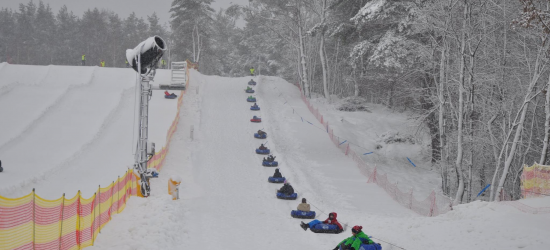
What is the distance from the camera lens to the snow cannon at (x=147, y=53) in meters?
16.4

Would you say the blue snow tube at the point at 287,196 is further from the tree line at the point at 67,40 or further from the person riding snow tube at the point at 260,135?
the tree line at the point at 67,40

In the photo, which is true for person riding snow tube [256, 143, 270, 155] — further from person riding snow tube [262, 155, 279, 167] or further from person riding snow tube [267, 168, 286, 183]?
person riding snow tube [267, 168, 286, 183]

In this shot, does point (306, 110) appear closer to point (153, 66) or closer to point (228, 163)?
point (228, 163)

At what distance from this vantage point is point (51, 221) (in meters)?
8.11

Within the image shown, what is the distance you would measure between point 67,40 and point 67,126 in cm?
6417

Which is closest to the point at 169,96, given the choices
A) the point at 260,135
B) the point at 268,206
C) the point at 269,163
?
the point at 260,135

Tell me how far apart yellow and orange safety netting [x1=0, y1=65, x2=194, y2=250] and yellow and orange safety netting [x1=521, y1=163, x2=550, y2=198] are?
1356 cm

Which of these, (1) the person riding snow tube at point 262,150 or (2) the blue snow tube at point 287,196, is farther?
(1) the person riding snow tube at point 262,150

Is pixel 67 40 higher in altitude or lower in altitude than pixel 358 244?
higher

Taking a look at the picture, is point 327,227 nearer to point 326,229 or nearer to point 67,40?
point 326,229

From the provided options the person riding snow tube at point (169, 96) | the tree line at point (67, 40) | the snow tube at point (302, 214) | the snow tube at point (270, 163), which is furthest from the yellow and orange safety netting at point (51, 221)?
the tree line at point (67, 40)

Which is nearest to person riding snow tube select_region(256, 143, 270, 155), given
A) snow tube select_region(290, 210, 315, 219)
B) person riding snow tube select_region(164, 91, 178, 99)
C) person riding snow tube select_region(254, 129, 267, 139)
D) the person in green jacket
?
person riding snow tube select_region(254, 129, 267, 139)

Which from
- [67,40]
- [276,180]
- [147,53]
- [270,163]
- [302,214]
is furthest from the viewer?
[67,40]

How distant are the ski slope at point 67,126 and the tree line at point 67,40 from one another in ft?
145
